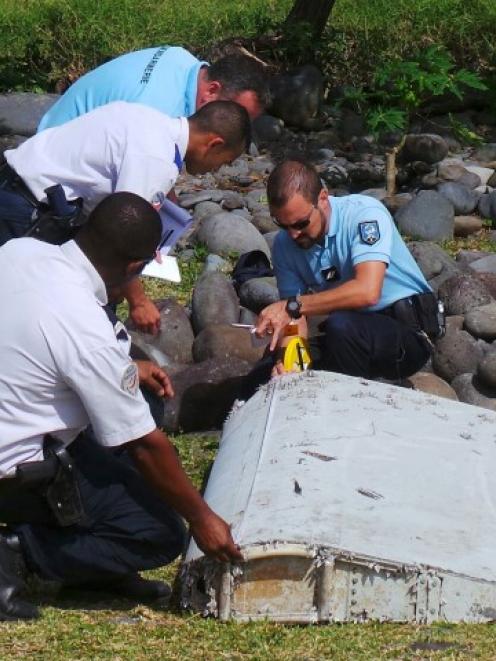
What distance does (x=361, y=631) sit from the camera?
4.26m

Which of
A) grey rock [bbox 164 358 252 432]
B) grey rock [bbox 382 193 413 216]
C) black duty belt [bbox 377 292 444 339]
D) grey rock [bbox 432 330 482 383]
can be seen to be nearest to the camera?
black duty belt [bbox 377 292 444 339]

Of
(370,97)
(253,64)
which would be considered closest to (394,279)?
(253,64)

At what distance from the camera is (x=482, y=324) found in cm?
768

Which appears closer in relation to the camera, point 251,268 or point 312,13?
point 251,268

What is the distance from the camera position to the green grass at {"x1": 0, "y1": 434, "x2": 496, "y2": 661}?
4078 mm

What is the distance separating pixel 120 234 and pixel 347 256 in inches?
90.6

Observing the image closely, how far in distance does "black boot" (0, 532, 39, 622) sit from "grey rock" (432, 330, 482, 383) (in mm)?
3376

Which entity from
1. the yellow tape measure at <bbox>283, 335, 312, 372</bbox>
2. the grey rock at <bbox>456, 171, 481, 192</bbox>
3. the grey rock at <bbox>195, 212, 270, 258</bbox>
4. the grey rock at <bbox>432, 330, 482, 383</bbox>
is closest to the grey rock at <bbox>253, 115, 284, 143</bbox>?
the grey rock at <bbox>456, 171, 481, 192</bbox>

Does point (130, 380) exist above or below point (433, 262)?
above

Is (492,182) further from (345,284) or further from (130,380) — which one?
(130,380)

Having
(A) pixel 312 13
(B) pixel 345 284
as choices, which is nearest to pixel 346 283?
(B) pixel 345 284

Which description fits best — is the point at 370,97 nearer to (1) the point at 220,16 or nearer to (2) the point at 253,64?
(1) the point at 220,16

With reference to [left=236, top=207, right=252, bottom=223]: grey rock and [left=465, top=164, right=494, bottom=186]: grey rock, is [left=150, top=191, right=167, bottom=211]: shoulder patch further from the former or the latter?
[left=465, top=164, right=494, bottom=186]: grey rock

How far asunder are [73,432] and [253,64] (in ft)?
7.66
